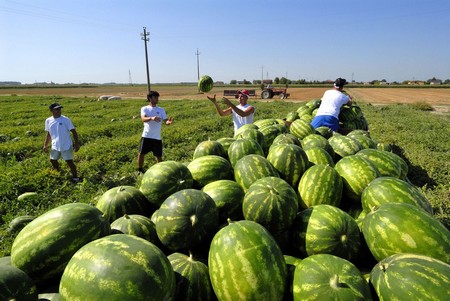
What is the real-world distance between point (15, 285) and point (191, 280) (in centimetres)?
96

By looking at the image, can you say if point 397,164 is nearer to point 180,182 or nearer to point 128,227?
point 180,182

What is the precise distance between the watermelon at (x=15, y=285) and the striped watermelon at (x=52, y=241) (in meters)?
0.12

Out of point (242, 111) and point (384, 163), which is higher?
point (242, 111)

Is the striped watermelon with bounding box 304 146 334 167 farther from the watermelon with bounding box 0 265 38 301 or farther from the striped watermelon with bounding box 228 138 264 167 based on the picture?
the watermelon with bounding box 0 265 38 301

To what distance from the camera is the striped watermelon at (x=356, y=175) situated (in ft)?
9.43

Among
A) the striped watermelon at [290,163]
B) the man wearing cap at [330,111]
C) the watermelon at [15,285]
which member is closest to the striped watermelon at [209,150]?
the striped watermelon at [290,163]

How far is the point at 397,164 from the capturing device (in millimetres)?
3295

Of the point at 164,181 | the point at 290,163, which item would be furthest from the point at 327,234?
the point at 164,181

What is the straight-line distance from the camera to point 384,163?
3.24m

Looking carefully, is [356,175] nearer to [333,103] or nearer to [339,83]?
[333,103]

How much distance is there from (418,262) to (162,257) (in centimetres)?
144

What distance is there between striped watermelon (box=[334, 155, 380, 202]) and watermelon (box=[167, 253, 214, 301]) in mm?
1665

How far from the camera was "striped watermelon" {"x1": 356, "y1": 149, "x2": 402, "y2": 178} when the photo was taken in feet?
10.4

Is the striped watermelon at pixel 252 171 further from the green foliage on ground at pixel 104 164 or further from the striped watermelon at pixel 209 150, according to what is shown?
the green foliage on ground at pixel 104 164
